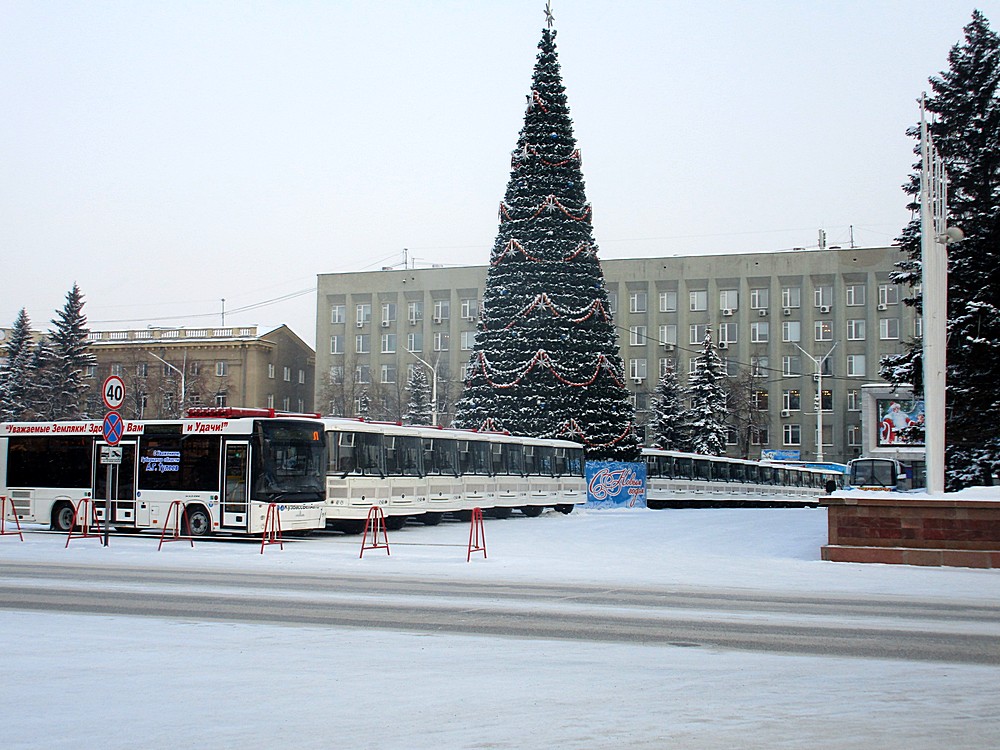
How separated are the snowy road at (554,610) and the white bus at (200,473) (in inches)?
310

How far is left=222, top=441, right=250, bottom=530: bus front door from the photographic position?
25.8 m

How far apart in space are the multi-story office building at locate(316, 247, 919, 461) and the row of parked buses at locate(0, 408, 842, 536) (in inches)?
2099

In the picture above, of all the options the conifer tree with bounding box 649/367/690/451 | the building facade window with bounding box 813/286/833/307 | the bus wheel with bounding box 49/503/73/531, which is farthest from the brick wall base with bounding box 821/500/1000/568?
the building facade window with bounding box 813/286/833/307

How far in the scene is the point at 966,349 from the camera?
32.1 metres

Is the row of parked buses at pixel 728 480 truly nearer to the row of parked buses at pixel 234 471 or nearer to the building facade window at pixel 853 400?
the building facade window at pixel 853 400

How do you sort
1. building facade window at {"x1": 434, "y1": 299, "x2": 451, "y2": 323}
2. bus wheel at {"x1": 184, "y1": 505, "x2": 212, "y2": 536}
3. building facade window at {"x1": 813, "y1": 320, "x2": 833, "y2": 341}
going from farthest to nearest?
building facade window at {"x1": 434, "y1": 299, "x2": 451, "y2": 323}
building facade window at {"x1": 813, "y1": 320, "x2": 833, "y2": 341}
bus wheel at {"x1": 184, "y1": 505, "x2": 212, "y2": 536}

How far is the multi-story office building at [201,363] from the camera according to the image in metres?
86.2

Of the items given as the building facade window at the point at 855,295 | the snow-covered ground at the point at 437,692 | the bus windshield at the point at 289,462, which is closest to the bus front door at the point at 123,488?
the bus windshield at the point at 289,462

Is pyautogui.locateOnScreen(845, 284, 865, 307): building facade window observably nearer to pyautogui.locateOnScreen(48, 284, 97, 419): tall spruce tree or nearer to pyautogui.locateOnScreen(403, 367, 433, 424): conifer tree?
pyautogui.locateOnScreen(403, 367, 433, 424): conifer tree

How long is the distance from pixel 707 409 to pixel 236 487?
56320mm

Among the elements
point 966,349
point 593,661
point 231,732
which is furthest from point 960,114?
point 231,732

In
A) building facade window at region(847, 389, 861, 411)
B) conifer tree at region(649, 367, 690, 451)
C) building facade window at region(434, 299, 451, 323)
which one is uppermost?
building facade window at region(434, 299, 451, 323)

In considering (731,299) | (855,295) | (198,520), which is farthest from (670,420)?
(198,520)

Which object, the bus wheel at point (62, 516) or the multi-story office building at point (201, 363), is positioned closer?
the bus wheel at point (62, 516)
